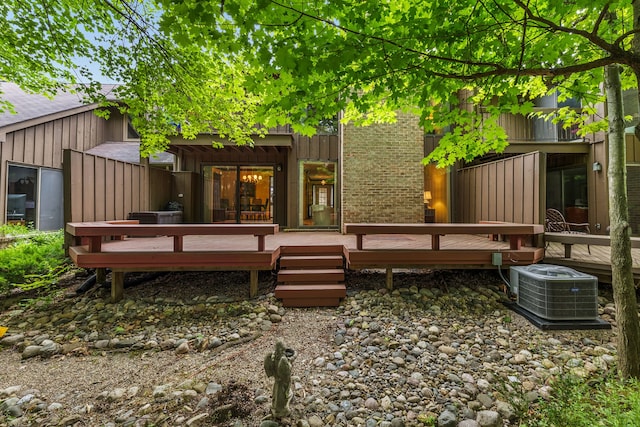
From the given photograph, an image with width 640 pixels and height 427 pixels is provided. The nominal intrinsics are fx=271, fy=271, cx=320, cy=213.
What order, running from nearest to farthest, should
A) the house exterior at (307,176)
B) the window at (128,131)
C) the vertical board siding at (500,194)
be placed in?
the vertical board siding at (500,194)
the house exterior at (307,176)
the window at (128,131)

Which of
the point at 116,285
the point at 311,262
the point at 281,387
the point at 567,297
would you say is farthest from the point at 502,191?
the point at 116,285

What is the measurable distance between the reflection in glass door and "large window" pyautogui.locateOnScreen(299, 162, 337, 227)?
4.11ft

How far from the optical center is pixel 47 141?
8.34 meters

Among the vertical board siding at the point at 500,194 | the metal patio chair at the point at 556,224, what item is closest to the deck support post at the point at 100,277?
the vertical board siding at the point at 500,194

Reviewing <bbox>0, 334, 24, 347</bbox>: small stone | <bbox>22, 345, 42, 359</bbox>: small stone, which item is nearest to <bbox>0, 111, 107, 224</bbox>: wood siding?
<bbox>0, 334, 24, 347</bbox>: small stone

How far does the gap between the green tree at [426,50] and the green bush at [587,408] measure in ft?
1.62

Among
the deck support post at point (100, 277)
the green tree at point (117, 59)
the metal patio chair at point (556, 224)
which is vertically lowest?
the deck support post at point (100, 277)

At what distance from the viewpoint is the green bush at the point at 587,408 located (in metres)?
1.77

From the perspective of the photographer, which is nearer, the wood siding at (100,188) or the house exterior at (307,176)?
the wood siding at (100,188)

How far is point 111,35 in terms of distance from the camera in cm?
416

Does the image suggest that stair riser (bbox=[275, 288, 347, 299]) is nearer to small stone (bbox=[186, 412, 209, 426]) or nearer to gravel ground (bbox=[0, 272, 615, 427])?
gravel ground (bbox=[0, 272, 615, 427])

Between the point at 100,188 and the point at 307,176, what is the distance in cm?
529

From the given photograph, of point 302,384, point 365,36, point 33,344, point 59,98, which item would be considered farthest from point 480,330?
point 59,98

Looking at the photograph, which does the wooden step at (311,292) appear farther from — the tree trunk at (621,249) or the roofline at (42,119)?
the roofline at (42,119)
